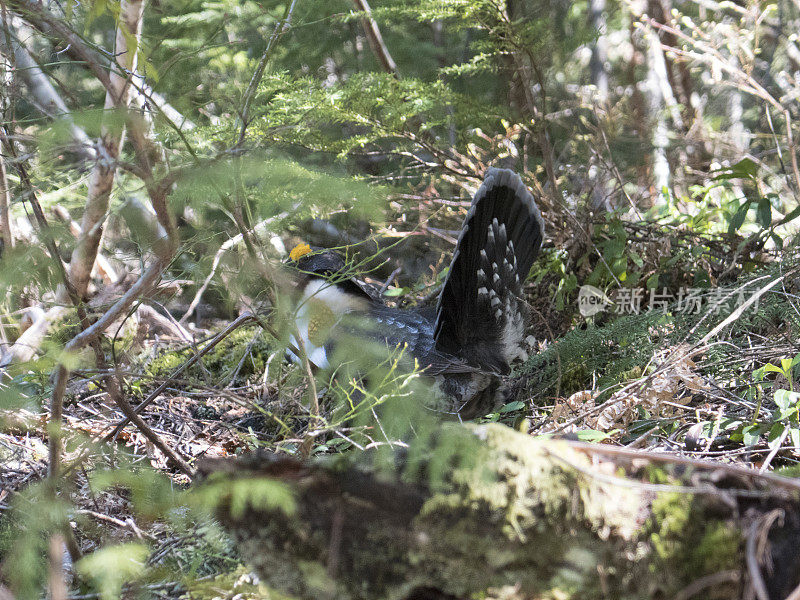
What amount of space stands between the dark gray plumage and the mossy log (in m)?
1.86

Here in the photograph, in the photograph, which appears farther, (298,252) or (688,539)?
(298,252)

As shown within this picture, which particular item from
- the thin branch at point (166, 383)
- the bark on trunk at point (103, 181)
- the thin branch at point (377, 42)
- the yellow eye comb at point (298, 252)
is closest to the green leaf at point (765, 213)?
the thin branch at point (377, 42)

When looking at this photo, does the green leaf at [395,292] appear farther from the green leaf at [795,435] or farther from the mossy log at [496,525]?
the mossy log at [496,525]

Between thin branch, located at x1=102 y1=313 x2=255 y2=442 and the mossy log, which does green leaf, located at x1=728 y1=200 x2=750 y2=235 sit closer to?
the mossy log

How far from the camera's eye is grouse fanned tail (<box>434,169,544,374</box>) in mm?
3104

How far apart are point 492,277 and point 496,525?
2.27 m

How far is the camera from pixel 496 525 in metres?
1.11

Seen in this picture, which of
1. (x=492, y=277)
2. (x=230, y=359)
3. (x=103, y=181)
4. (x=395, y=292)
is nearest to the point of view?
(x=103, y=181)

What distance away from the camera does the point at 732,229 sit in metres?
3.68

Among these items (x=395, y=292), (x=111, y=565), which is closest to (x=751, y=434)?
(x=111, y=565)

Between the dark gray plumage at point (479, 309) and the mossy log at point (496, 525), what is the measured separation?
6.09ft

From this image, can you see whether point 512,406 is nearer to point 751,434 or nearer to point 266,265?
point 751,434

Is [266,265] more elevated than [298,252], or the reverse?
[266,265]

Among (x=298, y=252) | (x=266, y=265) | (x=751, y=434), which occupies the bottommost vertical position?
(x=751, y=434)
